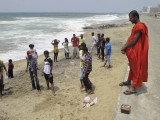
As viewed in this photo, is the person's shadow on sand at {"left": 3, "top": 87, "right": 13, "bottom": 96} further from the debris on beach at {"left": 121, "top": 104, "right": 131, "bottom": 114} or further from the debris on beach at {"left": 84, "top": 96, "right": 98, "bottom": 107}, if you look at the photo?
the debris on beach at {"left": 121, "top": 104, "right": 131, "bottom": 114}

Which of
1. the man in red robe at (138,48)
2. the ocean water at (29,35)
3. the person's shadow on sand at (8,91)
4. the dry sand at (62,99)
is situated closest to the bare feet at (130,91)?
the man in red robe at (138,48)

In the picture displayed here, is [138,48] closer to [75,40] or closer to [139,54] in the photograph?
[139,54]

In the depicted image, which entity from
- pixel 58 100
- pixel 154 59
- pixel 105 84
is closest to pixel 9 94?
pixel 58 100

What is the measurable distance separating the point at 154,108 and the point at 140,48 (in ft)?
4.02

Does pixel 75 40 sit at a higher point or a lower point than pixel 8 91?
higher

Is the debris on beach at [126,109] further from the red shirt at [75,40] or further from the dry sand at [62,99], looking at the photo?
the red shirt at [75,40]

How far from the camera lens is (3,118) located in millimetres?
4070

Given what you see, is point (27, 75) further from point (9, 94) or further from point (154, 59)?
point (154, 59)

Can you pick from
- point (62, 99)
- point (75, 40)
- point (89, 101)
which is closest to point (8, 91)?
point (62, 99)

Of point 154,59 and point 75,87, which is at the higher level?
point 154,59

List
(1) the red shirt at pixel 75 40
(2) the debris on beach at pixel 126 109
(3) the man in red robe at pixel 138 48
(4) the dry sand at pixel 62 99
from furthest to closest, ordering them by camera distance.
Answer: (1) the red shirt at pixel 75 40
(4) the dry sand at pixel 62 99
(3) the man in red robe at pixel 138 48
(2) the debris on beach at pixel 126 109

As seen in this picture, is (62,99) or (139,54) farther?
(62,99)

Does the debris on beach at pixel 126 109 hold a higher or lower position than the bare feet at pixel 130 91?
lower

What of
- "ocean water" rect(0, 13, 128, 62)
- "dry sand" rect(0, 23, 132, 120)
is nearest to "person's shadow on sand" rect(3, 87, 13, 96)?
"dry sand" rect(0, 23, 132, 120)
